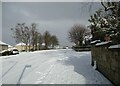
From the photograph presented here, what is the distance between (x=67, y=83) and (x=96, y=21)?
6240 mm

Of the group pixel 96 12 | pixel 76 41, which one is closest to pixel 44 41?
pixel 76 41

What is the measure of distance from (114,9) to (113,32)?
1882 mm

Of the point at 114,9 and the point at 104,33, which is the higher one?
the point at 114,9

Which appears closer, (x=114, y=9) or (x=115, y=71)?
(x=115, y=71)

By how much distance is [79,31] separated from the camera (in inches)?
3433

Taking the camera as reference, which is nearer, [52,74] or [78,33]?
[52,74]

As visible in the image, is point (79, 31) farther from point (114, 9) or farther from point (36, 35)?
point (114, 9)

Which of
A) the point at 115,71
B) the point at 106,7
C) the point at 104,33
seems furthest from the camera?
the point at 106,7

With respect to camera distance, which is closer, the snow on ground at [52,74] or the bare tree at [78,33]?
the snow on ground at [52,74]

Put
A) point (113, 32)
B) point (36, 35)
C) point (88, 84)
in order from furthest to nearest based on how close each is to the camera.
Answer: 1. point (36, 35)
2. point (113, 32)
3. point (88, 84)

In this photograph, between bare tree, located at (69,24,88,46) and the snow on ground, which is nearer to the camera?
the snow on ground

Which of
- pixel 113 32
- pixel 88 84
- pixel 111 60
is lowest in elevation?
pixel 88 84

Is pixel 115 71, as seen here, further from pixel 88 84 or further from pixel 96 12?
pixel 96 12

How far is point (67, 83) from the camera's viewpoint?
1071 centimetres
